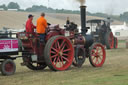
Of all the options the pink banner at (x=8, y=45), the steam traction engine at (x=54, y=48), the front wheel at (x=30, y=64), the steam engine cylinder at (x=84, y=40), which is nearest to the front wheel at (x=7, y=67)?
the pink banner at (x=8, y=45)

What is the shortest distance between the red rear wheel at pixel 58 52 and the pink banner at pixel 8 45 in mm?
918

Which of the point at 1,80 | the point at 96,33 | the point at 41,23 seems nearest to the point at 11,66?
the point at 1,80

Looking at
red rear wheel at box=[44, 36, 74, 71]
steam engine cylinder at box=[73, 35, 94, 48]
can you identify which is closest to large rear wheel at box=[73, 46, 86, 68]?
steam engine cylinder at box=[73, 35, 94, 48]

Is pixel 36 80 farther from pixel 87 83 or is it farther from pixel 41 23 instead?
pixel 41 23

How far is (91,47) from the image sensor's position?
1045cm

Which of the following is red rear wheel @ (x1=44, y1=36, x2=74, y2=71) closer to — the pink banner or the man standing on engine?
the man standing on engine

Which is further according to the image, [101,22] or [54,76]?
[101,22]

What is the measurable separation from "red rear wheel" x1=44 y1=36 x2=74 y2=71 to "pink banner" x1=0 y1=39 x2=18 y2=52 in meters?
0.92

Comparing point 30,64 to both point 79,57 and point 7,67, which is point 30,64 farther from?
point 79,57

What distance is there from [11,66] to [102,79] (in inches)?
103

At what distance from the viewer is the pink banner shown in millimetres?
8055

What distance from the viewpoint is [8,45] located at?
8219 millimetres

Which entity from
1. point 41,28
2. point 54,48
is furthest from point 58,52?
point 41,28

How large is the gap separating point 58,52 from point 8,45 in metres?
1.62
